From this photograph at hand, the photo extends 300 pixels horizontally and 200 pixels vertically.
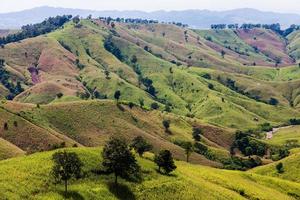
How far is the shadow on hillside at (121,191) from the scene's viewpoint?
318ft

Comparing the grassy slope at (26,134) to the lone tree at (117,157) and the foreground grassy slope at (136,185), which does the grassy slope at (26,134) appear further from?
the lone tree at (117,157)

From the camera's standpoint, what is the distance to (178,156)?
198 meters

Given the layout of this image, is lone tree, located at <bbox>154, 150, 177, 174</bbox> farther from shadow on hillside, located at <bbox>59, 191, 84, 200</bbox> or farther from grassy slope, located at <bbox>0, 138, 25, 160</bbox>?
grassy slope, located at <bbox>0, 138, 25, 160</bbox>

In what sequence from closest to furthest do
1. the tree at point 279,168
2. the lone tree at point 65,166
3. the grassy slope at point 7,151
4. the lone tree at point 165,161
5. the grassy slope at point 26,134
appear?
the lone tree at point 65,166 → the lone tree at point 165,161 → the grassy slope at point 7,151 → the tree at point 279,168 → the grassy slope at point 26,134

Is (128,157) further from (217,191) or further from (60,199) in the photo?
(217,191)

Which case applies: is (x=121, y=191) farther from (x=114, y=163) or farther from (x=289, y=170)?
(x=289, y=170)

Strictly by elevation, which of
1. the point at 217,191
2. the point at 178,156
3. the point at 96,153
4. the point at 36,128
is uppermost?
the point at 96,153

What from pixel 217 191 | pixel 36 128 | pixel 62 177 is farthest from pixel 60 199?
pixel 36 128

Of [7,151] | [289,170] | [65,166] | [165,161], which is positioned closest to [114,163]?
[65,166]

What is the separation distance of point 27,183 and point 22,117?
110269mm

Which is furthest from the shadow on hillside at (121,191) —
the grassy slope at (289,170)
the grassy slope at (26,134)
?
the grassy slope at (289,170)

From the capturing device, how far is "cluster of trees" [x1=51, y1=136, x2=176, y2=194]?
294 ft

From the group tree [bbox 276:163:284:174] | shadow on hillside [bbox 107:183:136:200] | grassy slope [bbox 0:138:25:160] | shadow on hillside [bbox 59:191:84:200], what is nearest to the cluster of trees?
shadow on hillside [bbox 59:191:84:200]

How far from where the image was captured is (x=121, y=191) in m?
98.6
